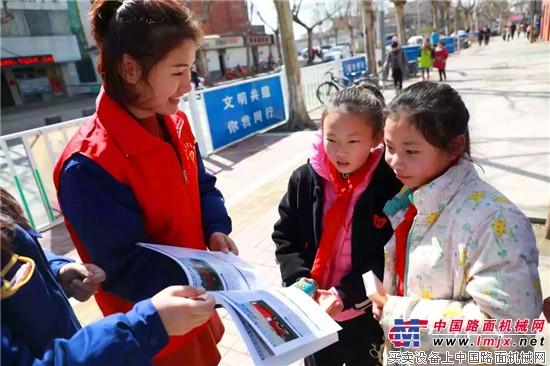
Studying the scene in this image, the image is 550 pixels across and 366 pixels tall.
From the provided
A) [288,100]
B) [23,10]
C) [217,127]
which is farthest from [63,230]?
[23,10]

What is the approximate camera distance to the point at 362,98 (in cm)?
130

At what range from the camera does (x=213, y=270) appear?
1.02m

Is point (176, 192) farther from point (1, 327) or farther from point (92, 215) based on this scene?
point (1, 327)

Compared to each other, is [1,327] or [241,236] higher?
[1,327]

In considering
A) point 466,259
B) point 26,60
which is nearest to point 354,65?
point 466,259

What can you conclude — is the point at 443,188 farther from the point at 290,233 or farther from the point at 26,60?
the point at 26,60

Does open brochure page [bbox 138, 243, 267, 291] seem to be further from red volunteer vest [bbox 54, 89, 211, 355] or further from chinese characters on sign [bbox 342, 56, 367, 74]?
chinese characters on sign [bbox 342, 56, 367, 74]

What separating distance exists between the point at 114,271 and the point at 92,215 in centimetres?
16

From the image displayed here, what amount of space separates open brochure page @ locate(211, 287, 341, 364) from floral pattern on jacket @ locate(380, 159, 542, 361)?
26 cm

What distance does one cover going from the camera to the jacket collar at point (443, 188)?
1067 millimetres

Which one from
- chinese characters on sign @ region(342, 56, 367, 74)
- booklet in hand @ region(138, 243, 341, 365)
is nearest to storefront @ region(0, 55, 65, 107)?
chinese characters on sign @ region(342, 56, 367, 74)

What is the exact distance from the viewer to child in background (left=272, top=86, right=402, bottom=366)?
1.30 m

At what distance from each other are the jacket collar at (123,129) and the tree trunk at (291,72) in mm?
6556

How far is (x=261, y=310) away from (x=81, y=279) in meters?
0.50
